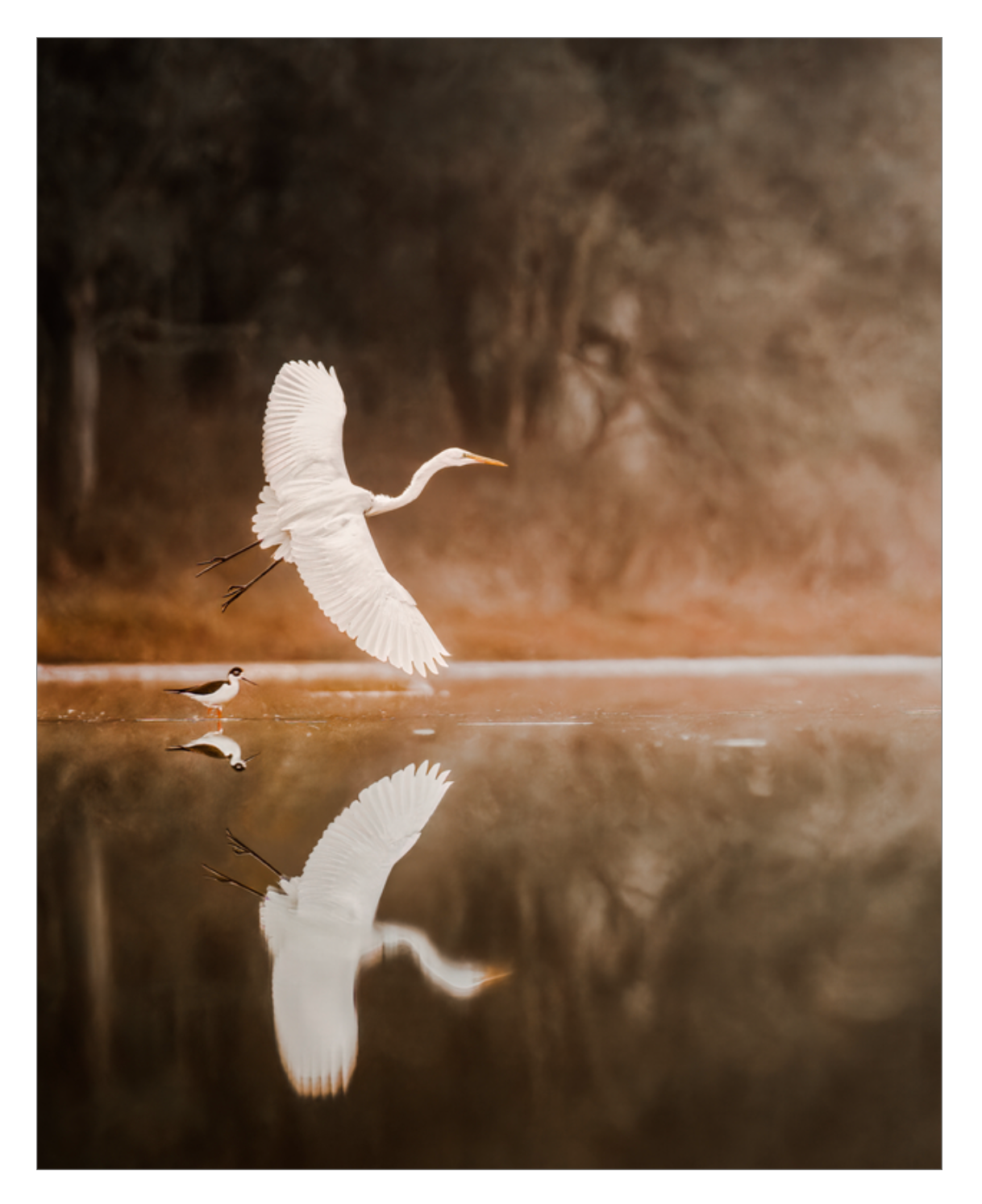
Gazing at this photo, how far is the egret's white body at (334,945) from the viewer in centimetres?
110

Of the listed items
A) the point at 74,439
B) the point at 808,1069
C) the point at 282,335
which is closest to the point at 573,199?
the point at 282,335

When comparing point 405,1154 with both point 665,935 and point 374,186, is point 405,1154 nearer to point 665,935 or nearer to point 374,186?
point 665,935

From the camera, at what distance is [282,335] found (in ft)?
11.1

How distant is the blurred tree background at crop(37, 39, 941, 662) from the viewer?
3330 millimetres

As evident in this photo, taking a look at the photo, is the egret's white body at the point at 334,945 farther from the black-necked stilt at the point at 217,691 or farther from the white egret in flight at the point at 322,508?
the black-necked stilt at the point at 217,691

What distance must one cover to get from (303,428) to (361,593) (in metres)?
0.54

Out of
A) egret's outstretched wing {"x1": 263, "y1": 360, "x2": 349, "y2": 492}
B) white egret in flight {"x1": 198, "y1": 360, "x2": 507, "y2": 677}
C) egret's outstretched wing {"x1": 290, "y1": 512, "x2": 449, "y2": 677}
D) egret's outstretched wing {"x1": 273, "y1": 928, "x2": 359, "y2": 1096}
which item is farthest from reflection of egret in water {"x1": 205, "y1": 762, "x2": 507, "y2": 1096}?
egret's outstretched wing {"x1": 263, "y1": 360, "x2": 349, "y2": 492}

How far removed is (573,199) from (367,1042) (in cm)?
301

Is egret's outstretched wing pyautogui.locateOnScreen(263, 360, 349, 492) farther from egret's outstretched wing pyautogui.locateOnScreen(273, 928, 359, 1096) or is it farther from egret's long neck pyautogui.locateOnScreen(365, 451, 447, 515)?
egret's outstretched wing pyautogui.locateOnScreen(273, 928, 359, 1096)

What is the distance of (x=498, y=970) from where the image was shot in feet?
4.15

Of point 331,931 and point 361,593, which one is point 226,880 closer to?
point 331,931

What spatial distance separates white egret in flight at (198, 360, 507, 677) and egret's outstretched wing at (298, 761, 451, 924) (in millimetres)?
432

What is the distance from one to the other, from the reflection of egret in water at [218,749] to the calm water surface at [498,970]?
6.9 inches

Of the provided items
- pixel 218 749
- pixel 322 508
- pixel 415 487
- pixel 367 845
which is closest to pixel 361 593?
pixel 322 508
